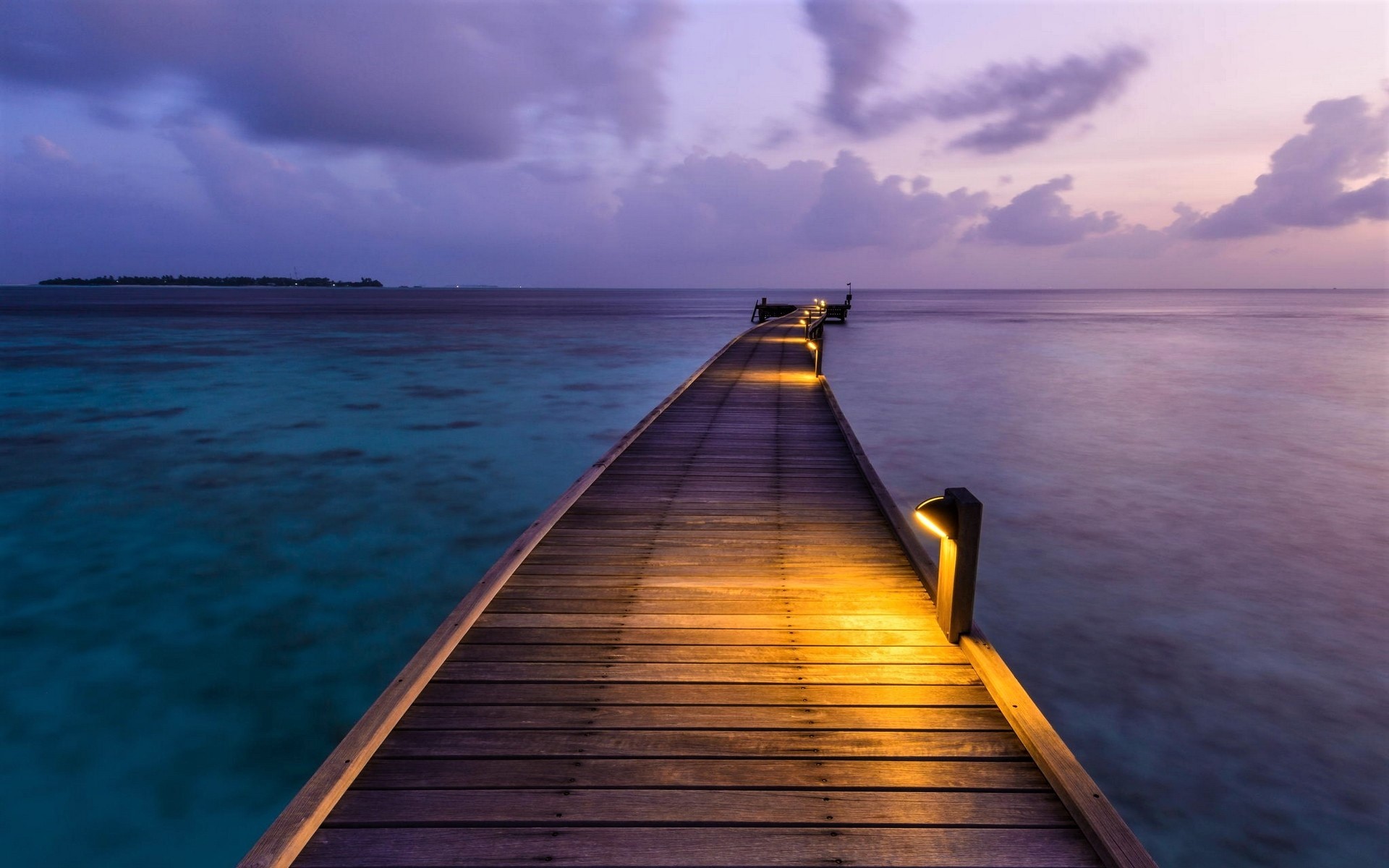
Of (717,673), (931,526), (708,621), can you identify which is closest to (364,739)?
(717,673)

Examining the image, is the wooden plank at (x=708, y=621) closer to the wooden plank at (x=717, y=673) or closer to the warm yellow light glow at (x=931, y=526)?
the wooden plank at (x=717, y=673)

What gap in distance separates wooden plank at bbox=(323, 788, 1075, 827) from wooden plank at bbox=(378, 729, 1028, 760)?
239 millimetres

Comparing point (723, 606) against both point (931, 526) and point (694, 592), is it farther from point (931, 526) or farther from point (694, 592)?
point (931, 526)

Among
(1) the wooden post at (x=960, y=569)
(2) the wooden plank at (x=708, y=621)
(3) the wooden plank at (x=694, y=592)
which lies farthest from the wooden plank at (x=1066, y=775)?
(3) the wooden plank at (x=694, y=592)

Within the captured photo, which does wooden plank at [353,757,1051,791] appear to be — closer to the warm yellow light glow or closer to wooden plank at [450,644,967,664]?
wooden plank at [450,644,967,664]

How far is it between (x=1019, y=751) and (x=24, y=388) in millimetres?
30975

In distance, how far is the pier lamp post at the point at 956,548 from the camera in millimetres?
4027

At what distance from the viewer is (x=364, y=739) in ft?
10.7

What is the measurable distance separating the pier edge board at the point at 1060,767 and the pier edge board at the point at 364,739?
125 inches

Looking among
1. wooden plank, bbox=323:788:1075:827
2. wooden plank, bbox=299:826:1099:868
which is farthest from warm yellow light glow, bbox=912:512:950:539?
wooden plank, bbox=299:826:1099:868

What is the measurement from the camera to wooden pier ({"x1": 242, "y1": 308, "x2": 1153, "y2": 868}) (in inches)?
111

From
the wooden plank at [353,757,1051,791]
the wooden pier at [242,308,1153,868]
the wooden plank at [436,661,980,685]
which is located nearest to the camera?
the wooden pier at [242,308,1153,868]

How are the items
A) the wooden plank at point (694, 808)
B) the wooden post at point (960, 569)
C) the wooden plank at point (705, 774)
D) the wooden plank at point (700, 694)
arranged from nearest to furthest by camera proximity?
1. the wooden plank at point (694, 808)
2. the wooden plank at point (705, 774)
3. the wooden plank at point (700, 694)
4. the wooden post at point (960, 569)

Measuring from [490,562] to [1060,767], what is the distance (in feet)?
25.2
